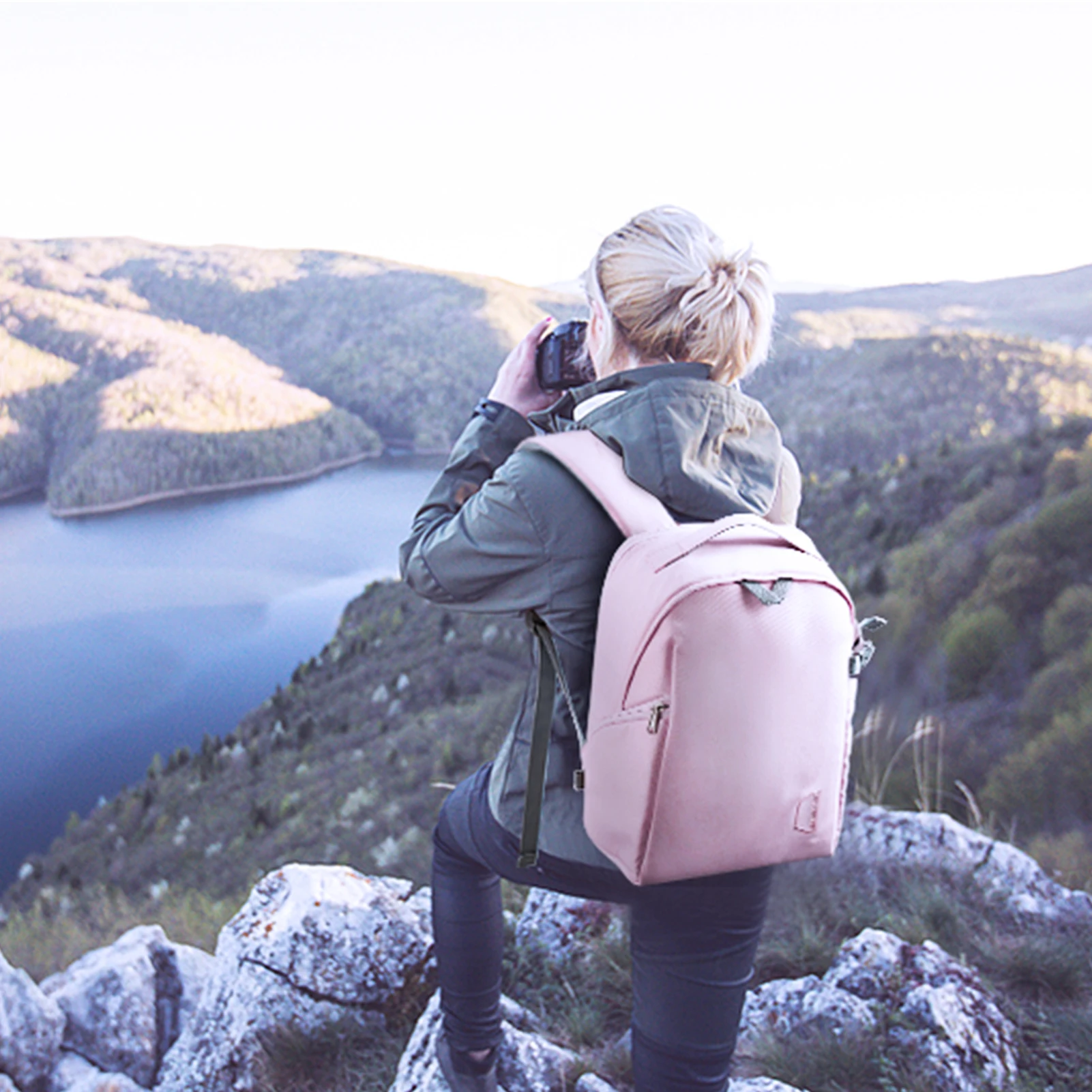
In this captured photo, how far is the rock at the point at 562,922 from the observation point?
Result: 2434 mm

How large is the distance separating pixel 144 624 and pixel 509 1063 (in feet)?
117

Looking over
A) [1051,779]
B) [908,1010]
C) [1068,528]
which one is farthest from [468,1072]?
[1068,528]

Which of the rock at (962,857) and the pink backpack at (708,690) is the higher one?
the pink backpack at (708,690)

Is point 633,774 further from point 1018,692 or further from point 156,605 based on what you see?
point 156,605

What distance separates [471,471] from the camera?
4.07 feet

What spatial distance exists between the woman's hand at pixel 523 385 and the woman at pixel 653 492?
35 millimetres

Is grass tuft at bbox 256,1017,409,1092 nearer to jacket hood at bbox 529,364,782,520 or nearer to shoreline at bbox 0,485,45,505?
jacket hood at bbox 529,364,782,520

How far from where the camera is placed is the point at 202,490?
5988 centimetres

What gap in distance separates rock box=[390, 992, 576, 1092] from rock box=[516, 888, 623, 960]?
588 millimetres

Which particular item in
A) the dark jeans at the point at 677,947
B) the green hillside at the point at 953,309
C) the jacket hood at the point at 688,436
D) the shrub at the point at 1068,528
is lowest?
the shrub at the point at 1068,528

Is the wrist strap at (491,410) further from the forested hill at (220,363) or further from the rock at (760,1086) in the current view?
the forested hill at (220,363)

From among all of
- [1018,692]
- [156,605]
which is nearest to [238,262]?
[156,605]

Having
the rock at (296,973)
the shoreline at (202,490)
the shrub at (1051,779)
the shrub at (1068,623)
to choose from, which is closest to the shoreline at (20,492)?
the shoreline at (202,490)

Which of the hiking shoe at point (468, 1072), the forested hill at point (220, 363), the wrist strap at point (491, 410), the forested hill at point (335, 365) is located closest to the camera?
the wrist strap at point (491, 410)
